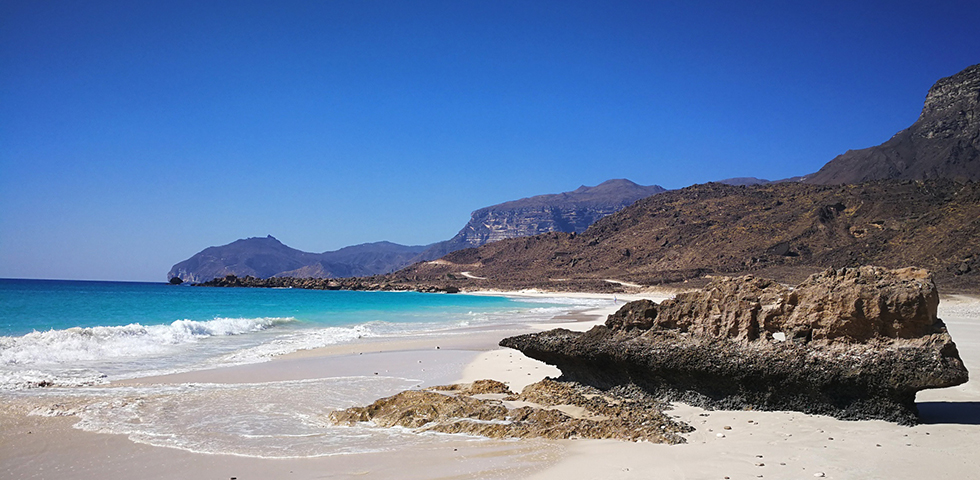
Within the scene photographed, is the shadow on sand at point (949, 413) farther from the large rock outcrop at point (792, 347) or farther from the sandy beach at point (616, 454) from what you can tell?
the large rock outcrop at point (792, 347)

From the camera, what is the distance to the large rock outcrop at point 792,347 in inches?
217

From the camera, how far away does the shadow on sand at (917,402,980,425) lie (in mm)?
5598

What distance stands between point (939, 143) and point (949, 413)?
119498mm

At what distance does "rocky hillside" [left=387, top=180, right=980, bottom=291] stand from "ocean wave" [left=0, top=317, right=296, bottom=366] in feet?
128

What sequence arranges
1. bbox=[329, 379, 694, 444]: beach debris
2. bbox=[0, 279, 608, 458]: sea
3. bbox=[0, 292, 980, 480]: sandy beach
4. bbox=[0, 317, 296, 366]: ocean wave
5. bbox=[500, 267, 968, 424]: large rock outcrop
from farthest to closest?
bbox=[0, 317, 296, 366]: ocean wave
bbox=[0, 279, 608, 458]: sea
bbox=[329, 379, 694, 444]: beach debris
bbox=[500, 267, 968, 424]: large rock outcrop
bbox=[0, 292, 980, 480]: sandy beach

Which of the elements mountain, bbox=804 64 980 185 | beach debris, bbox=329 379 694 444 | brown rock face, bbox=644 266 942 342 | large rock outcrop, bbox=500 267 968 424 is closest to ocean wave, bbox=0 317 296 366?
beach debris, bbox=329 379 694 444

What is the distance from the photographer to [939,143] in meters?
99.2

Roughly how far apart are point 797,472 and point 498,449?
2.47m

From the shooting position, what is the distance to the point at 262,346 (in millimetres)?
14891

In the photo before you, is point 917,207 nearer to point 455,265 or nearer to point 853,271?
point 853,271

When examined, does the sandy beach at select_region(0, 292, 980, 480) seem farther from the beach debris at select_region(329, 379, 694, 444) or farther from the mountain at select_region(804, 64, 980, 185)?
the mountain at select_region(804, 64, 980, 185)

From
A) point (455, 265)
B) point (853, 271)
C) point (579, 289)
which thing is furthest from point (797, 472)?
point (455, 265)

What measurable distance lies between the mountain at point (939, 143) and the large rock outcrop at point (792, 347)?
102998 mm

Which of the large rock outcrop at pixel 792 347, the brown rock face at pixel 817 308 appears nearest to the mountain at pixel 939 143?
the brown rock face at pixel 817 308
